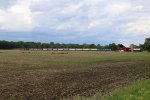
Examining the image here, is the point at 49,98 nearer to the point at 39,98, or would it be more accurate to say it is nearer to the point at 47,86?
the point at 39,98

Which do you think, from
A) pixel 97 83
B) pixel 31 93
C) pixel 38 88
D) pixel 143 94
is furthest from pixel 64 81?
pixel 143 94

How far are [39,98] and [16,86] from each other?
474cm

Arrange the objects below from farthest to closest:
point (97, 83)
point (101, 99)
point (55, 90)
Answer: point (97, 83)
point (55, 90)
point (101, 99)

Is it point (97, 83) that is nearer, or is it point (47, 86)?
point (47, 86)

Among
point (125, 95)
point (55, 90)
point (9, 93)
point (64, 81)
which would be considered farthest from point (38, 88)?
point (125, 95)

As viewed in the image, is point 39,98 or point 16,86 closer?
point 39,98

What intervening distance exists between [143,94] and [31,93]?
620 cm

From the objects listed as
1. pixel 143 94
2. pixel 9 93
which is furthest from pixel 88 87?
pixel 143 94

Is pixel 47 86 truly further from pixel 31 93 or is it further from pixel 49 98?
pixel 49 98

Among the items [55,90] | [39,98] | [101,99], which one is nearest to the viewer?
[101,99]

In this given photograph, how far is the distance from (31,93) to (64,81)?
6.84 meters

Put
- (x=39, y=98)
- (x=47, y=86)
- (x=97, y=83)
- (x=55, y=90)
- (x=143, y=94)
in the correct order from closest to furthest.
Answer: (x=143, y=94)
(x=39, y=98)
(x=55, y=90)
(x=47, y=86)
(x=97, y=83)

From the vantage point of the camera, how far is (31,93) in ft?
69.7

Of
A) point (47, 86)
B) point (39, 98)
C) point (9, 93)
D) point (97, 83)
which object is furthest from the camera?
point (97, 83)
